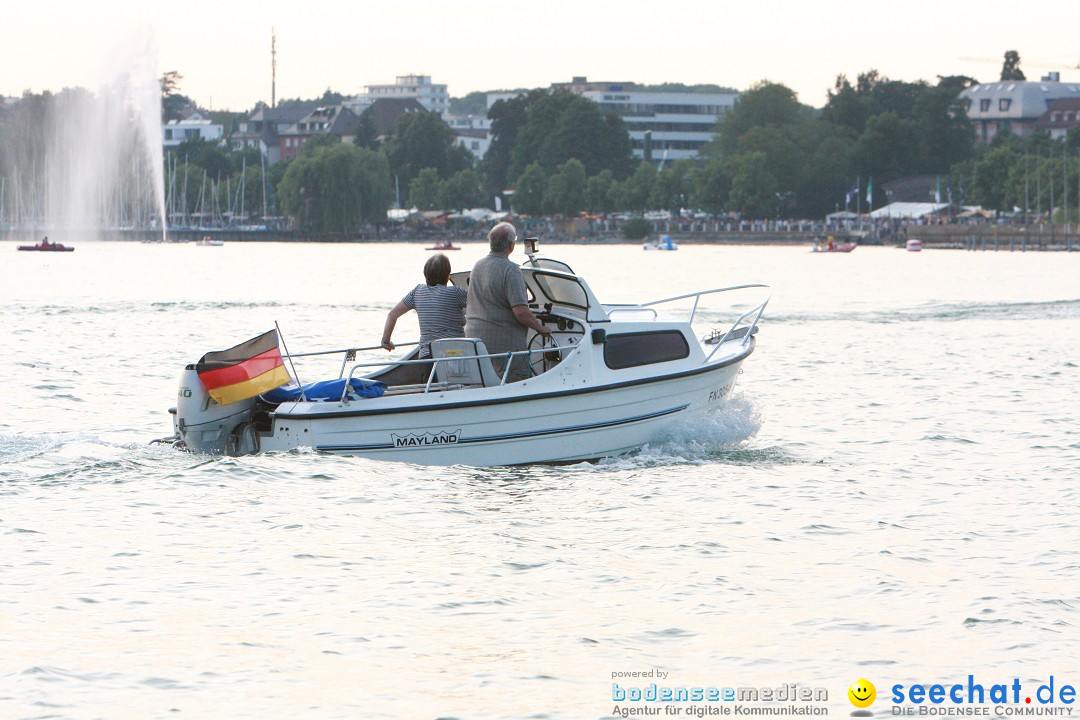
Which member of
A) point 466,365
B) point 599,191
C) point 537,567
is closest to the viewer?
point 537,567

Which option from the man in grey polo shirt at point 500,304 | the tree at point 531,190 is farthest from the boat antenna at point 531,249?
the tree at point 531,190

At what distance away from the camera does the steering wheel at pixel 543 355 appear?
16.9 meters

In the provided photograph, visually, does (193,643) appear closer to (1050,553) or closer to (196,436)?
(196,436)

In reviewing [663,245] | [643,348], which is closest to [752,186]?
[663,245]

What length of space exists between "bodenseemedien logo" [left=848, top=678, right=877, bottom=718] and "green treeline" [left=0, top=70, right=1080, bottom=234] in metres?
131

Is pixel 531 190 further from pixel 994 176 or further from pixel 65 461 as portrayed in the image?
pixel 65 461

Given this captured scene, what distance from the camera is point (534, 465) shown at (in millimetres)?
16453

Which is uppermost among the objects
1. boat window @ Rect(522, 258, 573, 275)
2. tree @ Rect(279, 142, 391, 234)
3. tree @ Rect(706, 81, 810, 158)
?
tree @ Rect(706, 81, 810, 158)

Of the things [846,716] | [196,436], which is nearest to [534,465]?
[196,436]

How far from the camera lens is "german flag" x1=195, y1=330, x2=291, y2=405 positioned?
15.2 m

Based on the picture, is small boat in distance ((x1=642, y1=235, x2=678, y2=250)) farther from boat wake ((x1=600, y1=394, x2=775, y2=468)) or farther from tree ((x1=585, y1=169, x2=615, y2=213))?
boat wake ((x1=600, y1=394, x2=775, y2=468))

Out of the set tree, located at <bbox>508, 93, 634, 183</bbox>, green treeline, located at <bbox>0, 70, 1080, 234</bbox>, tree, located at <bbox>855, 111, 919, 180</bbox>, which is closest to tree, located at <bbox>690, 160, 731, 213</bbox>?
green treeline, located at <bbox>0, 70, 1080, 234</bbox>

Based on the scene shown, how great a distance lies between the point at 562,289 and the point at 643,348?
1116mm

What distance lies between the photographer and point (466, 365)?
16.1 meters
